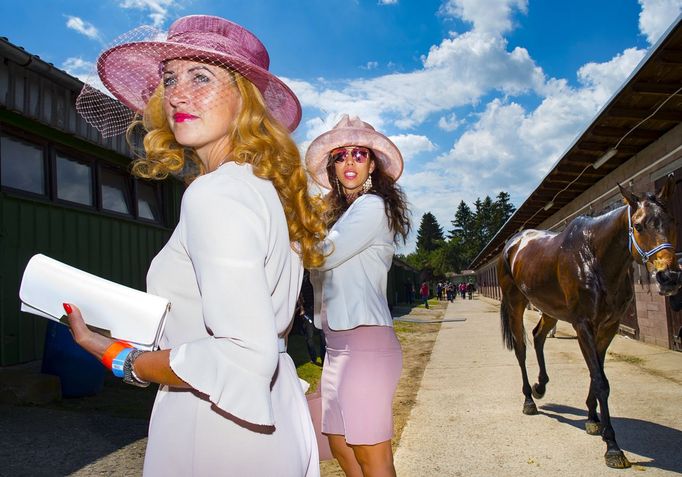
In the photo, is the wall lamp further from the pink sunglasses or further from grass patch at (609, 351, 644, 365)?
the pink sunglasses

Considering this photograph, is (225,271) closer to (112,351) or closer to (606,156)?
(112,351)

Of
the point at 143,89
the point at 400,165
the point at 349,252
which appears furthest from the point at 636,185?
the point at 143,89

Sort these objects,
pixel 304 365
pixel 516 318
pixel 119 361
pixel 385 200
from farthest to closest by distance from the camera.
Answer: pixel 304 365 < pixel 516 318 < pixel 385 200 < pixel 119 361

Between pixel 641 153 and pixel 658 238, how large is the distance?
7.06m

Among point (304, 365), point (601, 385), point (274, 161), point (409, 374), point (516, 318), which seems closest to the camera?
point (274, 161)

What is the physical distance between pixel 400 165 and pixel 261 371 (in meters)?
1.98

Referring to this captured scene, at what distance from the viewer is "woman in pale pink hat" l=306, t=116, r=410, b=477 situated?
83.4 inches

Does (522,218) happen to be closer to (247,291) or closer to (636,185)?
(636,185)

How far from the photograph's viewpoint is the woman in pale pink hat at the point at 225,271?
108 centimetres

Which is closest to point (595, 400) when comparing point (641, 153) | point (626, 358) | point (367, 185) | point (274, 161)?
point (367, 185)

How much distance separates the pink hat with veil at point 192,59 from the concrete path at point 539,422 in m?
2.94

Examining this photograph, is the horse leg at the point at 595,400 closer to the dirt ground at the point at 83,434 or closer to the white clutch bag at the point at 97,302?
the dirt ground at the point at 83,434

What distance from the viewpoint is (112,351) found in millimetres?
1210

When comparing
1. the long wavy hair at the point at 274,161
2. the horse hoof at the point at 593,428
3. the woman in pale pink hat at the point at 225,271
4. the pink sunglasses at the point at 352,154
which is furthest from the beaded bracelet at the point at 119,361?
the horse hoof at the point at 593,428
